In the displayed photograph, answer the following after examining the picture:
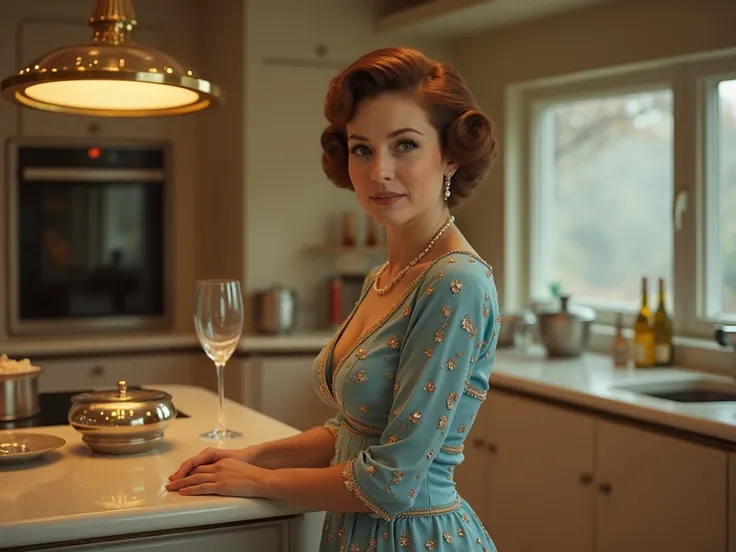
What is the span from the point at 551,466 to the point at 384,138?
1.70m

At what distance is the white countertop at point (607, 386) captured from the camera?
2.46 meters

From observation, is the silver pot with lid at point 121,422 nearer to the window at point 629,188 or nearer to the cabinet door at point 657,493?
the cabinet door at point 657,493

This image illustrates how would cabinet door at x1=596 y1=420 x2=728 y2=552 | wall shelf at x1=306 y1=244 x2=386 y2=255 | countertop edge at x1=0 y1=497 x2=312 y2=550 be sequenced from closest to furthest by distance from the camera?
1. countertop edge at x1=0 y1=497 x2=312 y2=550
2. cabinet door at x1=596 y1=420 x2=728 y2=552
3. wall shelf at x1=306 y1=244 x2=386 y2=255

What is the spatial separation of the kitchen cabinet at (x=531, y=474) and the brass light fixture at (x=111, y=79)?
144 cm

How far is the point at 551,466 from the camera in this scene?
300 cm

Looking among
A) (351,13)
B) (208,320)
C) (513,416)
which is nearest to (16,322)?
(351,13)

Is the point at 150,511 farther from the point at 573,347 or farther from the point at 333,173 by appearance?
the point at 573,347

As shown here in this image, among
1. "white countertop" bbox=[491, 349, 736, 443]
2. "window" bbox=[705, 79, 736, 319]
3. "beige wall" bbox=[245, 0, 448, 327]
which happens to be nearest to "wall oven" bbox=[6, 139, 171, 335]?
"beige wall" bbox=[245, 0, 448, 327]

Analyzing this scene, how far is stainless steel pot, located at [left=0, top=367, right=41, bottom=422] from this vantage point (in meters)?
2.13

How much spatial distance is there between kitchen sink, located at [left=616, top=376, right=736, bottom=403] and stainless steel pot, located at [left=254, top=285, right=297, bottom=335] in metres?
1.57

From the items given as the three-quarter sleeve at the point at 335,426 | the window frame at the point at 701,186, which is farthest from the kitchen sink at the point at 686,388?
the three-quarter sleeve at the point at 335,426

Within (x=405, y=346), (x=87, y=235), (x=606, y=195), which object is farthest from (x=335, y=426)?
(x=87, y=235)

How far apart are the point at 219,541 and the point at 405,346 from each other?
44 centimetres

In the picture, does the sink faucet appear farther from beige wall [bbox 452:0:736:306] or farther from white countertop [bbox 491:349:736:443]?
beige wall [bbox 452:0:736:306]
